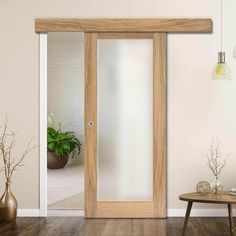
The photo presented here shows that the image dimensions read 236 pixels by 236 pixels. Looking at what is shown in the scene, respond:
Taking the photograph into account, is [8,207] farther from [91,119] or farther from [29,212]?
[91,119]

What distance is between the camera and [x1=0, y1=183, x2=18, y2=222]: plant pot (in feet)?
18.7

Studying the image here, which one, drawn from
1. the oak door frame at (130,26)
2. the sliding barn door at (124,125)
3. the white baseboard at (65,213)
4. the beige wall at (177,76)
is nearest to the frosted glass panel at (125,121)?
the sliding barn door at (124,125)

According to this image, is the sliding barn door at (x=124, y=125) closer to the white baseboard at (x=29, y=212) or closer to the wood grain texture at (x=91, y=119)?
the wood grain texture at (x=91, y=119)

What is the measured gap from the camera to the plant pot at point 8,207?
18.7ft

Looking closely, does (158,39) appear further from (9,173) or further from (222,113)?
(9,173)

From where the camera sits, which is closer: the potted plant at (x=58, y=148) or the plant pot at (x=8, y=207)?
the plant pot at (x=8, y=207)

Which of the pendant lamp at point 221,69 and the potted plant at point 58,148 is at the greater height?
the pendant lamp at point 221,69

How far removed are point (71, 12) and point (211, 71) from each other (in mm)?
1573

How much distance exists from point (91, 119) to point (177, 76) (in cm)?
100

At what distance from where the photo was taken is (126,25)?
19.9 feet

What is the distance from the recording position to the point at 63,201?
25.1 feet

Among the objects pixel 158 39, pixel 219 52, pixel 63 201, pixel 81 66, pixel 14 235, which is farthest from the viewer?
pixel 81 66

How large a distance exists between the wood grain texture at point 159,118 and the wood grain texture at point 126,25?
5.3 inches

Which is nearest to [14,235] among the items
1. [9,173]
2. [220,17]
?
[9,173]
